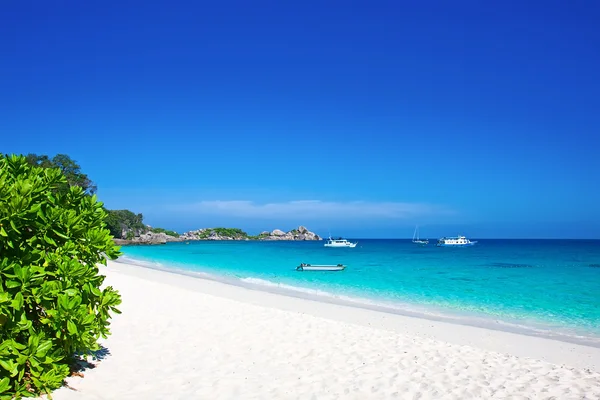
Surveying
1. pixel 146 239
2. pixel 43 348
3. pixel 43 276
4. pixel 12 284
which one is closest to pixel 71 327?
pixel 43 348

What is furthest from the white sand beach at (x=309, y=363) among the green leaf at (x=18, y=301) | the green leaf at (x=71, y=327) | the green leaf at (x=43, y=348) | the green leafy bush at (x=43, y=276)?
the green leaf at (x=18, y=301)

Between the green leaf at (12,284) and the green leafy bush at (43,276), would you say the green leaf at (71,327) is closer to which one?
the green leafy bush at (43,276)

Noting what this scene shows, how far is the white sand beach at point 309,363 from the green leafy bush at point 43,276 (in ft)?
2.29

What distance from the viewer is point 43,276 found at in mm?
4695

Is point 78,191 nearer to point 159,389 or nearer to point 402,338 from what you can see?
point 159,389

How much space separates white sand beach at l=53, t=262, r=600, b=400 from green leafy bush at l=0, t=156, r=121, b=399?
698mm

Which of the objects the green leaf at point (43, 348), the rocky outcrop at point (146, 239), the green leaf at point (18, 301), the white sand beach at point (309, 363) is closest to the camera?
the green leaf at point (18, 301)

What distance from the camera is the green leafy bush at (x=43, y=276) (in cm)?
423

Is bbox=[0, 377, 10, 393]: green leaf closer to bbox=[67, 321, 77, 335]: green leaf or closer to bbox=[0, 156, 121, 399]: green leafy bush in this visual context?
bbox=[0, 156, 121, 399]: green leafy bush

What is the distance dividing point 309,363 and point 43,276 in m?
4.46

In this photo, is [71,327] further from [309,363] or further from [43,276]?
[309,363]

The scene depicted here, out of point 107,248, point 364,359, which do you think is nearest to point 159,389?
point 107,248

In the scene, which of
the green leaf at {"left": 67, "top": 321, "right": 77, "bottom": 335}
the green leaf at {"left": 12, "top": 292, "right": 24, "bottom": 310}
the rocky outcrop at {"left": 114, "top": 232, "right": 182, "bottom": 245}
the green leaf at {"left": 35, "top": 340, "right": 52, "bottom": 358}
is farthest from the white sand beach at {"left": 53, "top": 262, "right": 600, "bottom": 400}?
the rocky outcrop at {"left": 114, "top": 232, "right": 182, "bottom": 245}

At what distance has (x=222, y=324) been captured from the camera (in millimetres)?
10234
